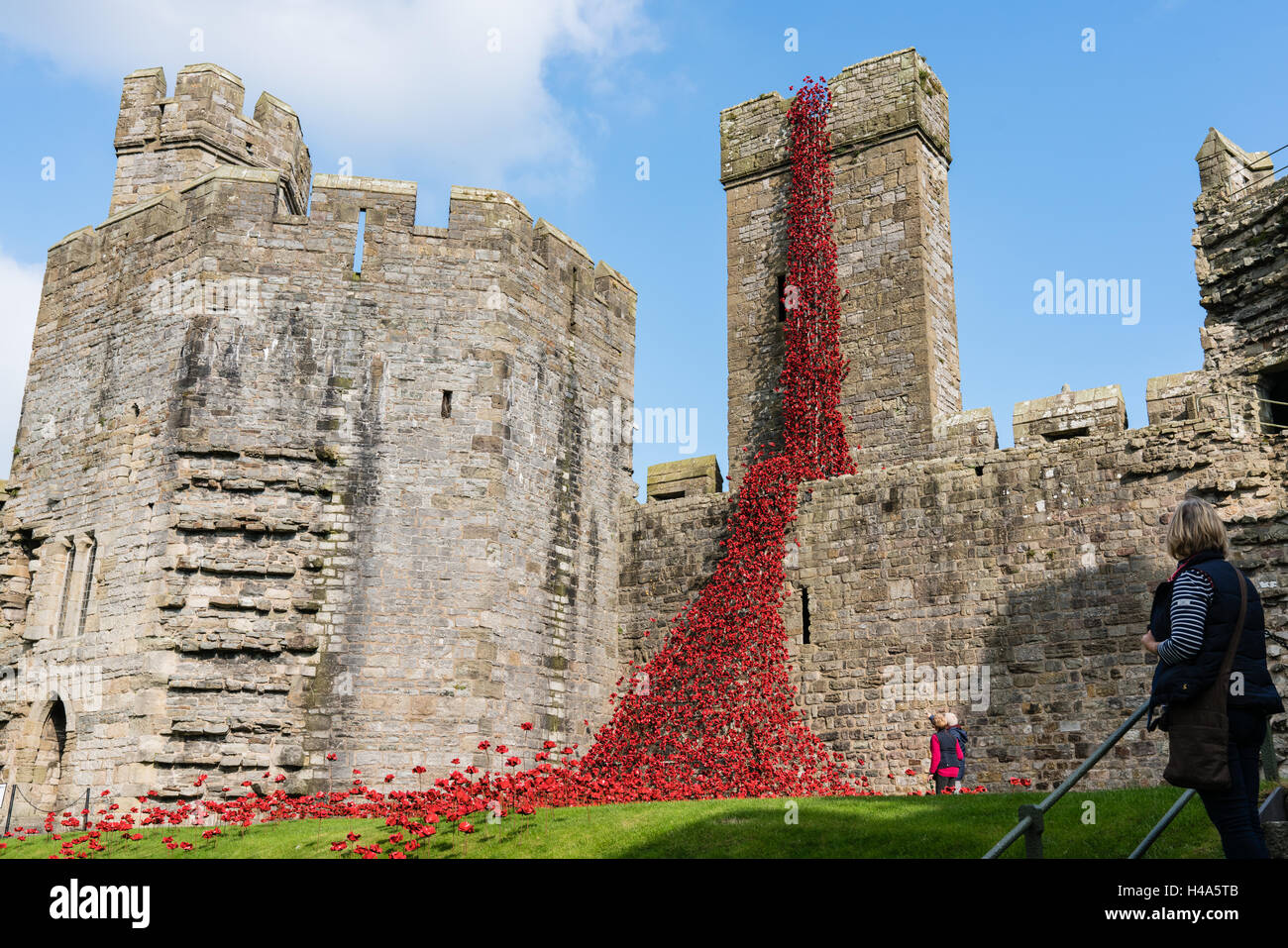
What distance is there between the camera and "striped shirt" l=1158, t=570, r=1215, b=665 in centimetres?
521

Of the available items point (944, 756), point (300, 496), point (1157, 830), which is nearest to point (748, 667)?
point (944, 756)

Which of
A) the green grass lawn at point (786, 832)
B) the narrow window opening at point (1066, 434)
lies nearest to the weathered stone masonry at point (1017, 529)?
the narrow window opening at point (1066, 434)

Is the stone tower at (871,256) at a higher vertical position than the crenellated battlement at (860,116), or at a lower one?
lower

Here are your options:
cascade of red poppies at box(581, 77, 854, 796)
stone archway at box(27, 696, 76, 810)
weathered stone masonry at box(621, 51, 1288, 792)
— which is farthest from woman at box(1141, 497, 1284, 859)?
stone archway at box(27, 696, 76, 810)

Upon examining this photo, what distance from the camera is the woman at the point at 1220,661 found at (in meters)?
5.03

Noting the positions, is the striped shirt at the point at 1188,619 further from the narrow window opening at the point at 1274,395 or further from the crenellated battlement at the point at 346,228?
the crenellated battlement at the point at 346,228

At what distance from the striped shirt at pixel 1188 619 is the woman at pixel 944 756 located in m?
7.25

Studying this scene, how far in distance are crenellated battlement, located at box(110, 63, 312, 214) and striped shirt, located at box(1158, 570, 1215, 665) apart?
15994mm

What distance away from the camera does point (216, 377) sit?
1488 cm

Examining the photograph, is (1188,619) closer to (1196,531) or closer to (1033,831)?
(1196,531)

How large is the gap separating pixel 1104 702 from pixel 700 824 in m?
5.93

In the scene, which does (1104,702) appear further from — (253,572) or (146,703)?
(146,703)
